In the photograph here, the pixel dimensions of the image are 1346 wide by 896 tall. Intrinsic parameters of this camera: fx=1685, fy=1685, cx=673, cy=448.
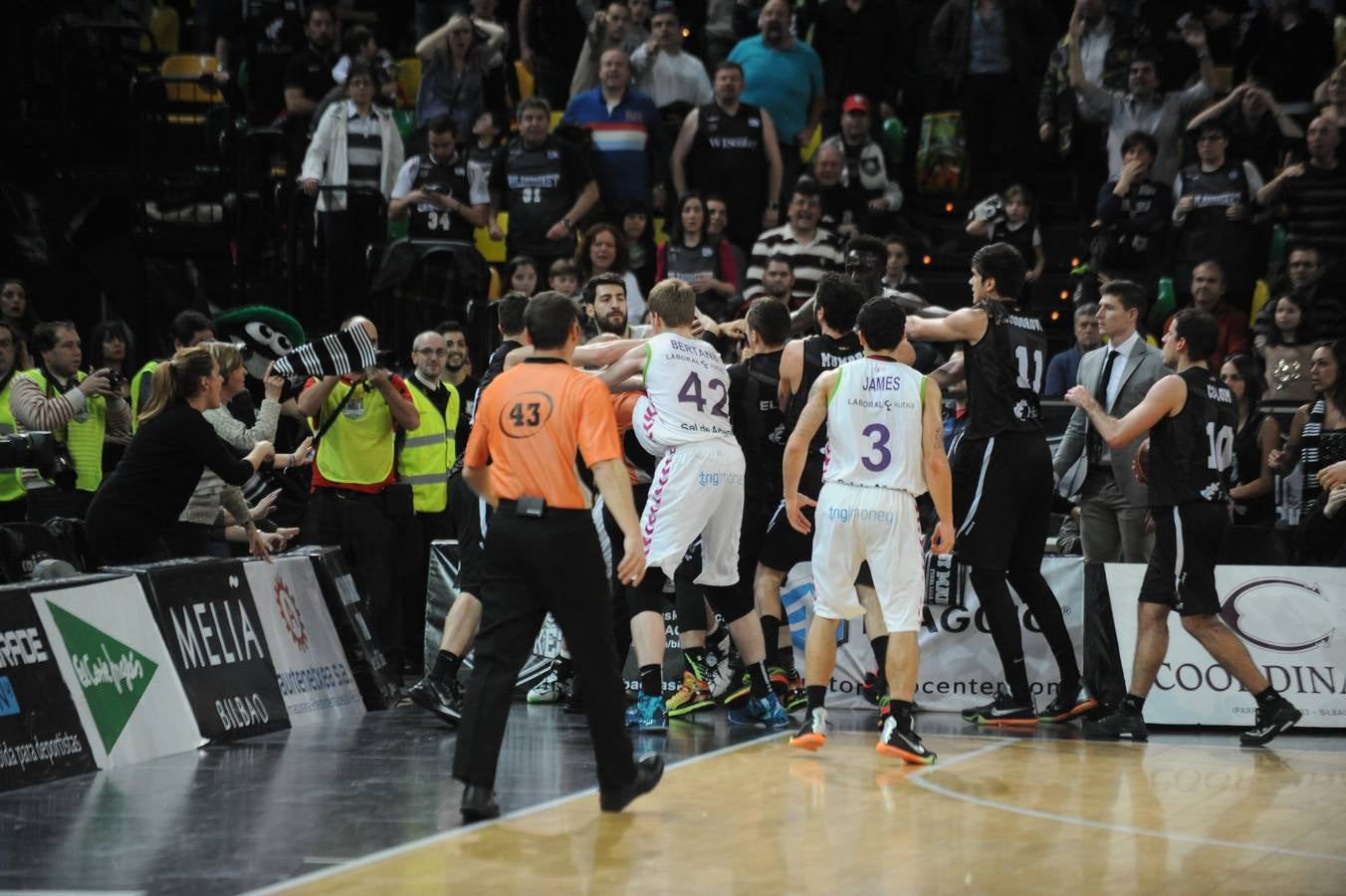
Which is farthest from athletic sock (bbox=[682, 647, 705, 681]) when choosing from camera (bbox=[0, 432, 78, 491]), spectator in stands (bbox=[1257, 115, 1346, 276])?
spectator in stands (bbox=[1257, 115, 1346, 276])

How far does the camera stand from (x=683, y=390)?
905 centimetres

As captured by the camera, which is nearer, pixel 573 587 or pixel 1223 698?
pixel 573 587

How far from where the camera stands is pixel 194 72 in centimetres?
1728

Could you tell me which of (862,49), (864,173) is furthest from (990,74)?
(864,173)

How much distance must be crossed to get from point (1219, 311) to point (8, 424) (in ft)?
28.8

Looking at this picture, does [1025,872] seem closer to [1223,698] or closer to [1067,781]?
[1067,781]

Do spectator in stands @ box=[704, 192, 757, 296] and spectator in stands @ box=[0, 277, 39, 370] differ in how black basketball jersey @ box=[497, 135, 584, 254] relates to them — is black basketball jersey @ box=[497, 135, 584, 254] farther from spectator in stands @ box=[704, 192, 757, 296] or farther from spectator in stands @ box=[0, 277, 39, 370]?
spectator in stands @ box=[0, 277, 39, 370]

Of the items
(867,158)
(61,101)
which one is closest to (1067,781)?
(867,158)

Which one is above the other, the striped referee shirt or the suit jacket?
the striped referee shirt

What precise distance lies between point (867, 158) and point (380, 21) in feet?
25.7

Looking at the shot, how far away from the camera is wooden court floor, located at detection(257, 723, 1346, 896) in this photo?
5.80 metres

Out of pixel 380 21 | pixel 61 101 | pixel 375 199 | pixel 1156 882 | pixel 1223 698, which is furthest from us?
pixel 380 21

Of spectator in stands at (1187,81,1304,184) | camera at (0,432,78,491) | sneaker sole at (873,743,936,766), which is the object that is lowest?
sneaker sole at (873,743,936,766)

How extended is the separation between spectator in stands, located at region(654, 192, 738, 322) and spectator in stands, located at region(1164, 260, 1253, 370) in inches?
137
